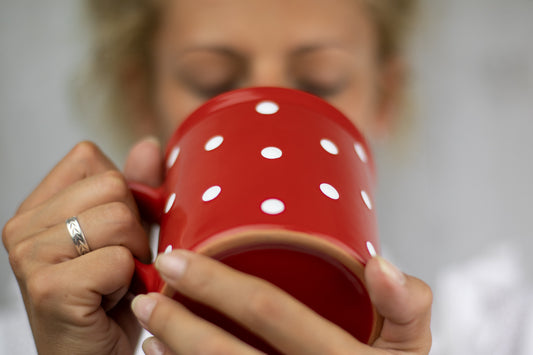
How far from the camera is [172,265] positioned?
0.42 metres

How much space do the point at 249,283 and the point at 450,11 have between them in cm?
150

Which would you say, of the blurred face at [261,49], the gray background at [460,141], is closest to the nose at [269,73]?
the blurred face at [261,49]

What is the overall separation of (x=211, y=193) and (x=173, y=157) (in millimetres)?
118

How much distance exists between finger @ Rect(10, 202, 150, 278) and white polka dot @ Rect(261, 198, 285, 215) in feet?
0.57

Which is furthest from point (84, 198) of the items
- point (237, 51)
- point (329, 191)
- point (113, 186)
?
point (237, 51)

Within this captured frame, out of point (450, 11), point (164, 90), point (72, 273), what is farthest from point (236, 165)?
point (450, 11)

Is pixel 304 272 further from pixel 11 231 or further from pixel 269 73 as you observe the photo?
pixel 269 73

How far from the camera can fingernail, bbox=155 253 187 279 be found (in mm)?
422

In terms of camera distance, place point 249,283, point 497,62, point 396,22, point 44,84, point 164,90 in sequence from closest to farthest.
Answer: point 249,283, point 164,90, point 396,22, point 44,84, point 497,62

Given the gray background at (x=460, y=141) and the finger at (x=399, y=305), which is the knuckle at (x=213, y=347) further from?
the gray background at (x=460, y=141)

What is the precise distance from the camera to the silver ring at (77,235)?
54 cm

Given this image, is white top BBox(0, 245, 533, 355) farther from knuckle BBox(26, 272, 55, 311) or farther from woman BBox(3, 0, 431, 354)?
knuckle BBox(26, 272, 55, 311)

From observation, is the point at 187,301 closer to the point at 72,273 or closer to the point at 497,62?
the point at 72,273

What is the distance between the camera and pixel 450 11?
5.52ft
